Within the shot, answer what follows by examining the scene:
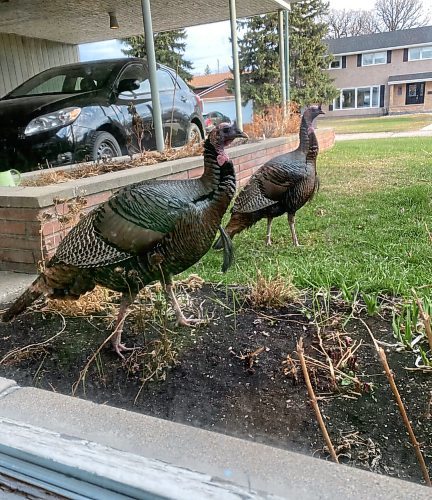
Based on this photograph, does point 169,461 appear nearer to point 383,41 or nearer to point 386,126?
point 386,126

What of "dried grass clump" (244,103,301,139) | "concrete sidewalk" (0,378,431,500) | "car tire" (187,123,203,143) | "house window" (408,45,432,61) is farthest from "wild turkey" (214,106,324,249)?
"house window" (408,45,432,61)

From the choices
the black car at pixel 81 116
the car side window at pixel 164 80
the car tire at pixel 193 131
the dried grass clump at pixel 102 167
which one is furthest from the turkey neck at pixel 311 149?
the car side window at pixel 164 80

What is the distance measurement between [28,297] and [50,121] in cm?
342

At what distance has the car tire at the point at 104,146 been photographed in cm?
548

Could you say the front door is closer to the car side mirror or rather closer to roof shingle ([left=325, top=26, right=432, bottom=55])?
roof shingle ([left=325, top=26, right=432, bottom=55])

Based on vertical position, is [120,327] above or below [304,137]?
below

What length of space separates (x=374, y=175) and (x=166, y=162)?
390 cm

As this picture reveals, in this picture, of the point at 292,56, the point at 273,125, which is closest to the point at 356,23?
the point at 292,56

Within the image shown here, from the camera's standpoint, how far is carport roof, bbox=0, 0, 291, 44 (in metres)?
8.21

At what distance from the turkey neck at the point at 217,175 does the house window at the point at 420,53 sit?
4243 centimetres

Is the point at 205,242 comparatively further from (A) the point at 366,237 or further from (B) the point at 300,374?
(A) the point at 366,237

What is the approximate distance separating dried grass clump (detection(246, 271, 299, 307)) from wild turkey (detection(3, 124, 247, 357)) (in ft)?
2.15

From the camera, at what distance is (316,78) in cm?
2505

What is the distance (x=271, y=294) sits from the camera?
2.67 metres
